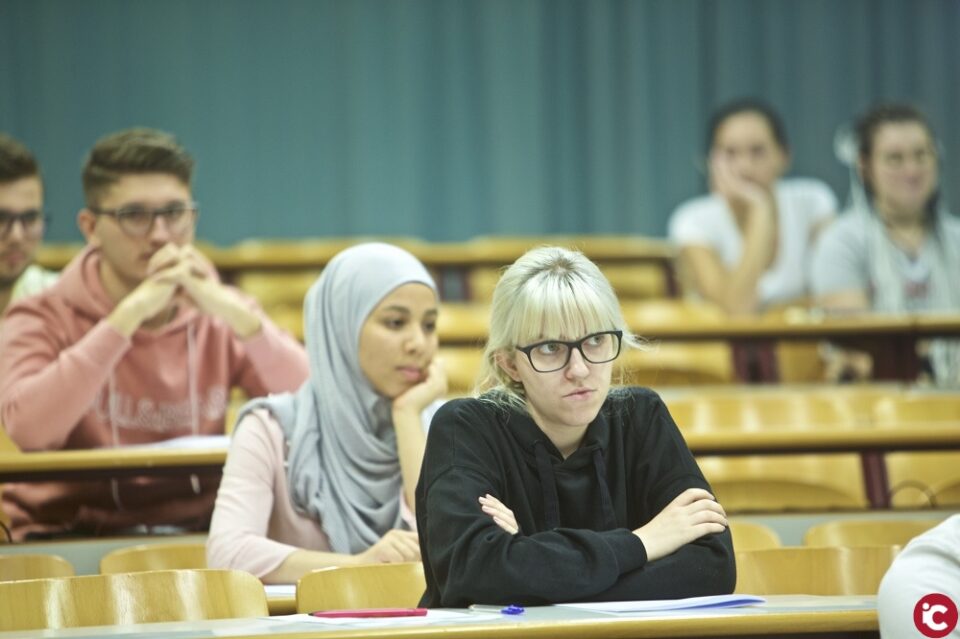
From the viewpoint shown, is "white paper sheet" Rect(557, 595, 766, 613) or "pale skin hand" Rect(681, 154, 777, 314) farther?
"pale skin hand" Rect(681, 154, 777, 314)

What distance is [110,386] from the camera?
3613 mm

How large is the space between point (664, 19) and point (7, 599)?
645cm

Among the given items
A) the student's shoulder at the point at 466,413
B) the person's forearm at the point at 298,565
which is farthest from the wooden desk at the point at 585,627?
the person's forearm at the point at 298,565

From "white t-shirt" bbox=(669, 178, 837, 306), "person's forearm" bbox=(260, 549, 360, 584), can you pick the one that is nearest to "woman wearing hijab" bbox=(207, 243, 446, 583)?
"person's forearm" bbox=(260, 549, 360, 584)

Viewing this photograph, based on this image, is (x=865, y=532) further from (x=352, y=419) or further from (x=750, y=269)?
(x=750, y=269)

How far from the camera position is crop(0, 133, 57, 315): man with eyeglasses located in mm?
3973

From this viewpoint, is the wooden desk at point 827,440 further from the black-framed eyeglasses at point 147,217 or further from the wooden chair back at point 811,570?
the black-framed eyeglasses at point 147,217

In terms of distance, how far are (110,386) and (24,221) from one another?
2.22 feet

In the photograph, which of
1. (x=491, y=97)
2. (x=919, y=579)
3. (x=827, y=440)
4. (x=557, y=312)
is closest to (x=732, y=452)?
(x=827, y=440)

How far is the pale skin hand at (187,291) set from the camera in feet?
11.6

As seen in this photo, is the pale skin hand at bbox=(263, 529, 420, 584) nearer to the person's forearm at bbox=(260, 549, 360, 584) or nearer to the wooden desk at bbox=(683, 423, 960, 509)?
the person's forearm at bbox=(260, 549, 360, 584)

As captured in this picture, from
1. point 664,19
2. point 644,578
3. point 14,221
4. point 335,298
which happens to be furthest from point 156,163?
point 664,19

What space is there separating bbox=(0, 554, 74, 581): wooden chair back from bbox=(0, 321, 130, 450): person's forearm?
2.03ft

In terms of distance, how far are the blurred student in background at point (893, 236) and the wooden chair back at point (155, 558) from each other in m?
3.21
